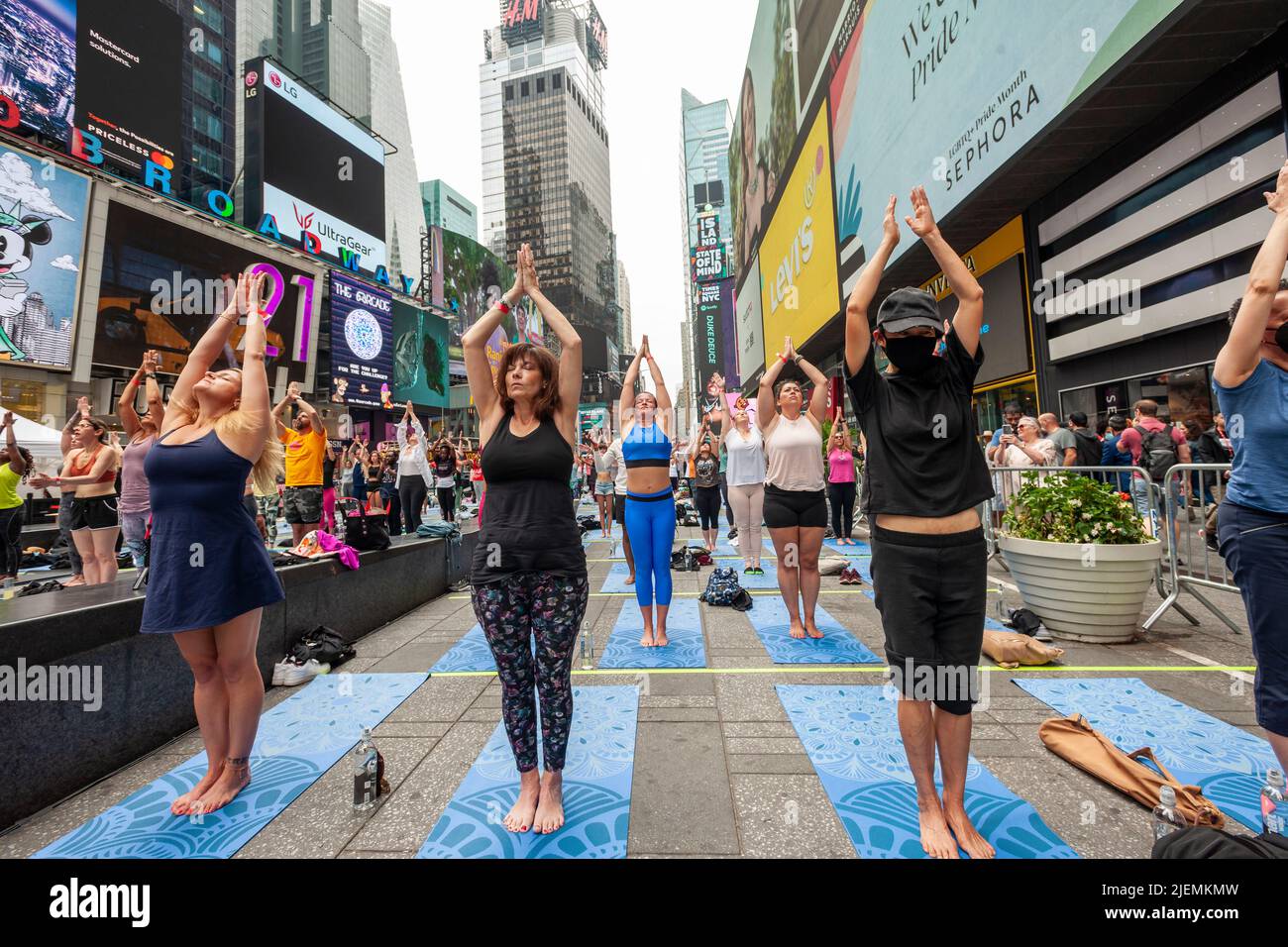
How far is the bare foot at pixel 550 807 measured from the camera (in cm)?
240

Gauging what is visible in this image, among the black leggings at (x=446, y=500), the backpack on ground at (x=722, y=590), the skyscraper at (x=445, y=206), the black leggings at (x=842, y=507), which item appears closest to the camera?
the backpack on ground at (x=722, y=590)

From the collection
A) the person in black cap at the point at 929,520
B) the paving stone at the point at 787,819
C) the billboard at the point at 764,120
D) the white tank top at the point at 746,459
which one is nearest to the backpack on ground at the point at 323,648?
the paving stone at the point at 787,819

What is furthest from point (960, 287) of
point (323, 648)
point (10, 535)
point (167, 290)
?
point (167, 290)

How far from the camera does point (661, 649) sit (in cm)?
496

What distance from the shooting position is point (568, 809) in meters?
2.56

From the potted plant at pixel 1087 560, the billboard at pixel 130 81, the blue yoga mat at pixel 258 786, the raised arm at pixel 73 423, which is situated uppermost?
the billboard at pixel 130 81

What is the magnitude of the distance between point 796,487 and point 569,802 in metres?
3.16

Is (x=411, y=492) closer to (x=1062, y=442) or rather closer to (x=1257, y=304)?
(x=1257, y=304)

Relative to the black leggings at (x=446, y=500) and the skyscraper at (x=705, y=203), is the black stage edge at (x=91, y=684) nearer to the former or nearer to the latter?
the black leggings at (x=446, y=500)

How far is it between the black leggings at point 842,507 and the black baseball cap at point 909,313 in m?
8.10

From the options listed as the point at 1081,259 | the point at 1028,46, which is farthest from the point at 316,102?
the point at 1081,259

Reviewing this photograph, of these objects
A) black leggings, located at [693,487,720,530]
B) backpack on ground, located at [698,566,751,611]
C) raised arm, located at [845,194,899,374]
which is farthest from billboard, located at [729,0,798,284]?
raised arm, located at [845,194,899,374]

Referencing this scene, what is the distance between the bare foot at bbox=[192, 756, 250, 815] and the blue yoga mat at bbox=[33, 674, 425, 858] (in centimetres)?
3
